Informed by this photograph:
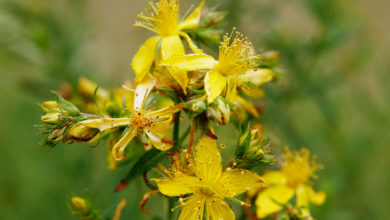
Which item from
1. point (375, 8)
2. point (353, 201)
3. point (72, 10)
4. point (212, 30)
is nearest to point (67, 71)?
point (72, 10)

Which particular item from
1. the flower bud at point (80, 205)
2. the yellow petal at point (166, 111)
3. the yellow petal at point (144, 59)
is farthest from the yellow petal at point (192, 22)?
the flower bud at point (80, 205)

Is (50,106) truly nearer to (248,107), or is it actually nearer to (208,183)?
(208,183)

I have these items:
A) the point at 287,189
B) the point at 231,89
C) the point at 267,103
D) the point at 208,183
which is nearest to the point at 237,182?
the point at 208,183

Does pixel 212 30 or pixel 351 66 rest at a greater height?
pixel 212 30

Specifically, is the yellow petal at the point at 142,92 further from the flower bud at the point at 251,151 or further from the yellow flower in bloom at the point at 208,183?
the flower bud at the point at 251,151

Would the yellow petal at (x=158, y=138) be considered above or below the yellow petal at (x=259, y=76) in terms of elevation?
below

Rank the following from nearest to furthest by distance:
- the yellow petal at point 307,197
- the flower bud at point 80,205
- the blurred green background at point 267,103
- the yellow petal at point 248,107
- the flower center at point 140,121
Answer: the flower center at point 140,121 → the flower bud at point 80,205 → the yellow petal at point 248,107 → the yellow petal at point 307,197 → the blurred green background at point 267,103

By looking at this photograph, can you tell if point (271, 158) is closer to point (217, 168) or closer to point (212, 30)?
point (217, 168)
